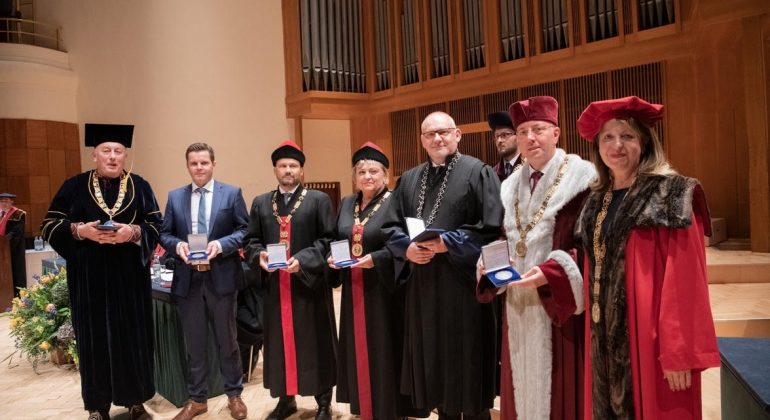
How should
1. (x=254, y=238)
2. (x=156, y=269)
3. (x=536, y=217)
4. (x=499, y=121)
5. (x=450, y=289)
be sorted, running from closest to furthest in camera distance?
(x=536, y=217) < (x=450, y=289) < (x=254, y=238) < (x=499, y=121) < (x=156, y=269)

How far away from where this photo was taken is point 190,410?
12.2ft

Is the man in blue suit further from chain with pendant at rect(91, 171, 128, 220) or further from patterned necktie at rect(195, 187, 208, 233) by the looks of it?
chain with pendant at rect(91, 171, 128, 220)

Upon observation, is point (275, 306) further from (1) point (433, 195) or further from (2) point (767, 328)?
(2) point (767, 328)

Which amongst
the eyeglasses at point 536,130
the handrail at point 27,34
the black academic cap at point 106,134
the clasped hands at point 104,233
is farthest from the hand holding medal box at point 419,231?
the handrail at point 27,34

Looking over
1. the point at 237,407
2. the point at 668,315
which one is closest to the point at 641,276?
the point at 668,315

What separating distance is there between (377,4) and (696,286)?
26.0 ft

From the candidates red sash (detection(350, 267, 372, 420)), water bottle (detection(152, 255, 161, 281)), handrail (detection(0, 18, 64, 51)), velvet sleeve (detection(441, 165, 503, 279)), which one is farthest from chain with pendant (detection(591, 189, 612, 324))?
handrail (detection(0, 18, 64, 51))

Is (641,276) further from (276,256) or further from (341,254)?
(276,256)

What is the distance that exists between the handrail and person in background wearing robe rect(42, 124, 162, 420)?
662 cm

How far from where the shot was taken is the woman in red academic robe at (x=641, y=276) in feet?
5.90

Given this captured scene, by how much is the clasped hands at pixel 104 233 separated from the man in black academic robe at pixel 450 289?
5.09ft

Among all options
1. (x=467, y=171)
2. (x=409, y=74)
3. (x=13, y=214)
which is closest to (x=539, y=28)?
(x=409, y=74)

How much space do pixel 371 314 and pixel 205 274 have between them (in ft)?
3.78

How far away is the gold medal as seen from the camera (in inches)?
93.3
